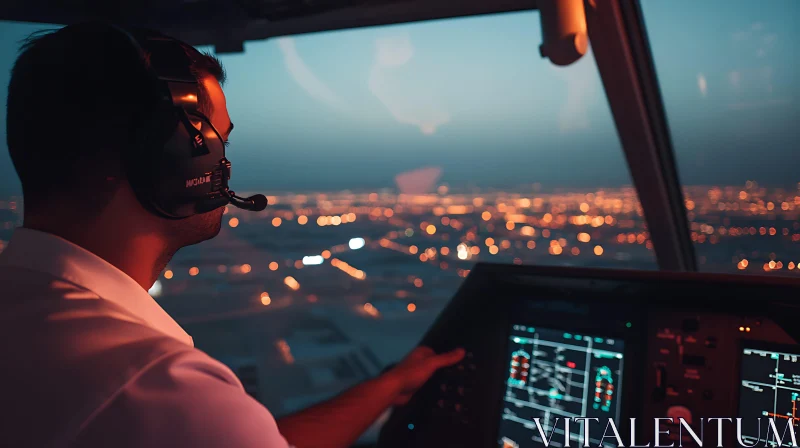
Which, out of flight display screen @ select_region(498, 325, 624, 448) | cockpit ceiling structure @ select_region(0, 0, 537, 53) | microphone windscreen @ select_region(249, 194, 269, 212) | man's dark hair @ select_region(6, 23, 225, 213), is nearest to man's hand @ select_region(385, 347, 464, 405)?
flight display screen @ select_region(498, 325, 624, 448)

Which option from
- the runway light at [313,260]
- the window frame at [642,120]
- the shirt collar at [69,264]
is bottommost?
the shirt collar at [69,264]

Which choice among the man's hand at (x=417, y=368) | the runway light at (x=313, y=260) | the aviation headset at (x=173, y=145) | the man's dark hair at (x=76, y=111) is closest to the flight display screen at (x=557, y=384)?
the man's hand at (x=417, y=368)

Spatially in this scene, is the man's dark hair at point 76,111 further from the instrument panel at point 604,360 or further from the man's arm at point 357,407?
the instrument panel at point 604,360

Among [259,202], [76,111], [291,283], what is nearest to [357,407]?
[259,202]

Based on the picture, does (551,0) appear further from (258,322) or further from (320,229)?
(258,322)

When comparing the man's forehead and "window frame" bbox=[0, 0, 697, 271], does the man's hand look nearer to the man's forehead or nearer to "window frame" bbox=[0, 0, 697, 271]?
the man's forehead

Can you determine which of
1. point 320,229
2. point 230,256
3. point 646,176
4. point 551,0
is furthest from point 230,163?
point 230,256

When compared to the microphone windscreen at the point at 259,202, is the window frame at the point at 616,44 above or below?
above
